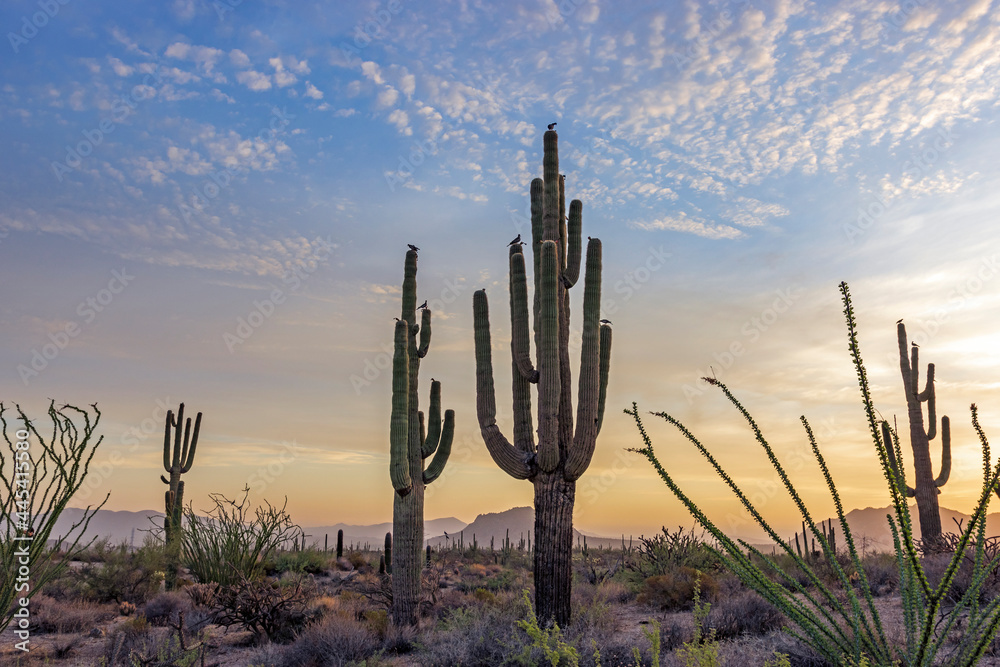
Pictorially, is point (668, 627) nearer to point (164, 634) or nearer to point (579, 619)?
point (579, 619)

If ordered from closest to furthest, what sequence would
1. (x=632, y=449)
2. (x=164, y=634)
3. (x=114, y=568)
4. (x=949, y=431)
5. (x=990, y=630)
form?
(x=990, y=630) → (x=632, y=449) → (x=164, y=634) → (x=114, y=568) → (x=949, y=431)

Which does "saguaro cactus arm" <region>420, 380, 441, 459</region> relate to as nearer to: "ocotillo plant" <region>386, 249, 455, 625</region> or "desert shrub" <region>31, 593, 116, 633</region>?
"ocotillo plant" <region>386, 249, 455, 625</region>

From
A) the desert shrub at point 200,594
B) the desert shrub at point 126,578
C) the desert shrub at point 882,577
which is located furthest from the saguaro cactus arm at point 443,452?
the desert shrub at point 882,577

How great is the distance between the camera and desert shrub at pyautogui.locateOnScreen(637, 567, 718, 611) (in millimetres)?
12484

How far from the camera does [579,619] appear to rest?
9.61 m

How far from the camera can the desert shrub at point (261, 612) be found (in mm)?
10289

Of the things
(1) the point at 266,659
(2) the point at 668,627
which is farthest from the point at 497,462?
(1) the point at 266,659

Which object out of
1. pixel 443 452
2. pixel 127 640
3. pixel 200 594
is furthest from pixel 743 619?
pixel 200 594

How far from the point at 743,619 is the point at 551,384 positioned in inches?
178

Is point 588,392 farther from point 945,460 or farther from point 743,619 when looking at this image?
point 945,460

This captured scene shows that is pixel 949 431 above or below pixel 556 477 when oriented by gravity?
above

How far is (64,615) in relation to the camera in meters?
12.1

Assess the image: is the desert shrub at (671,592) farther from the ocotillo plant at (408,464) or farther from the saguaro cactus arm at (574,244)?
the saguaro cactus arm at (574,244)

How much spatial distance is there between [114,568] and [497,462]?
36.3 feet
